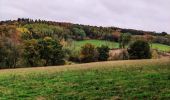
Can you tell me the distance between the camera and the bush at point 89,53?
116562 millimetres

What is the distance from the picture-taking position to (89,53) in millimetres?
117688

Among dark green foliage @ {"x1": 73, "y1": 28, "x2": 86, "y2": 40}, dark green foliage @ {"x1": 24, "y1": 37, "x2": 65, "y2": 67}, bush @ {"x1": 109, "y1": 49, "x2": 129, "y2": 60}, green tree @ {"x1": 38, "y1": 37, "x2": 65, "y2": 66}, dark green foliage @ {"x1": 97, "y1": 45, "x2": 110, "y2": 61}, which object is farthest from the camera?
dark green foliage @ {"x1": 73, "y1": 28, "x2": 86, "y2": 40}

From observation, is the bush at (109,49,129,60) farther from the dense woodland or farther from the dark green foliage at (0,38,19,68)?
the dark green foliage at (0,38,19,68)

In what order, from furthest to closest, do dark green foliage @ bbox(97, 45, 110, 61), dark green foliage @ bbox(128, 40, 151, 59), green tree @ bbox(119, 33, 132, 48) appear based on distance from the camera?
green tree @ bbox(119, 33, 132, 48)
dark green foliage @ bbox(97, 45, 110, 61)
dark green foliage @ bbox(128, 40, 151, 59)

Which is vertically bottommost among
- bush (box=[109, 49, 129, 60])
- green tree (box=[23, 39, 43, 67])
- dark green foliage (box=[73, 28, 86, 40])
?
bush (box=[109, 49, 129, 60])

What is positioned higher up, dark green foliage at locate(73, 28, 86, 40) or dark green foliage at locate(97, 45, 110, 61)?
dark green foliage at locate(73, 28, 86, 40)

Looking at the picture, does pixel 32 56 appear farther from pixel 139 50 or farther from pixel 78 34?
pixel 78 34

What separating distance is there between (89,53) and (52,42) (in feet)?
79.2

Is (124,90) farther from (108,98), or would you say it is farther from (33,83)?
(33,83)

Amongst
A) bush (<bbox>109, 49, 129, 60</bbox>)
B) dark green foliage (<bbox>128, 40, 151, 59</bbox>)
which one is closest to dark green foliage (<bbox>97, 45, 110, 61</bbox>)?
bush (<bbox>109, 49, 129, 60</bbox>)

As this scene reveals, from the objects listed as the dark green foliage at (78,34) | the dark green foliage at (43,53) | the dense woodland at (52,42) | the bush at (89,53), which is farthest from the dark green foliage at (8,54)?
the dark green foliage at (78,34)

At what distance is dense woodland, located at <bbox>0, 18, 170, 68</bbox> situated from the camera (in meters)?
91.9

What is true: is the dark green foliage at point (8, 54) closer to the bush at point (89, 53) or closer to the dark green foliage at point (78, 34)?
the bush at point (89, 53)

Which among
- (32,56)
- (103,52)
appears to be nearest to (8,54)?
(32,56)
